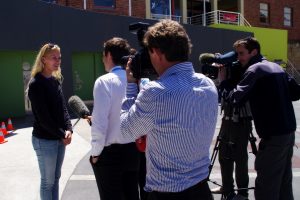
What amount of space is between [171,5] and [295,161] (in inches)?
702

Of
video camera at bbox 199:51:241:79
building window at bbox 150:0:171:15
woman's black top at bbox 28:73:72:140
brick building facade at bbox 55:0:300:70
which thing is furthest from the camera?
brick building facade at bbox 55:0:300:70

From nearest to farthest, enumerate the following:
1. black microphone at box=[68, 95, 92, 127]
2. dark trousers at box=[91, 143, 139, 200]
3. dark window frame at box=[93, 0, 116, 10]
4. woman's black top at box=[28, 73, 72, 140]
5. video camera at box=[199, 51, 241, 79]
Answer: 1. dark trousers at box=[91, 143, 139, 200]
2. black microphone at box=[68, 95, 92, 127]
3. woman's black top at box=[28, 73, 72, 140]
4. video camera at box=[199, 51, 241, 79]
5. dark window frame at box=[93, 0, 116, 10]

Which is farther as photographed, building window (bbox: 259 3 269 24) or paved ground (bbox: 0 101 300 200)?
building window (bbox: 259 3 269 24)

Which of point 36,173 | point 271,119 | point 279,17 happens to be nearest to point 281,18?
point 279,17

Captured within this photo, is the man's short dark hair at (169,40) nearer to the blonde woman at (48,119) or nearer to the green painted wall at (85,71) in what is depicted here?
the blonde woman at (48,119)

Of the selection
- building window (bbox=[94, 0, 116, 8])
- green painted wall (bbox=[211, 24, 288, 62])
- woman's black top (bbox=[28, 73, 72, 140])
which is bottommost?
woman's black top (bbox=[28, 73, 72, 140])

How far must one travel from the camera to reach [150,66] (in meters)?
2.38

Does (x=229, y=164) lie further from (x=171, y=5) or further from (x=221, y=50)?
(x=171, y=5)

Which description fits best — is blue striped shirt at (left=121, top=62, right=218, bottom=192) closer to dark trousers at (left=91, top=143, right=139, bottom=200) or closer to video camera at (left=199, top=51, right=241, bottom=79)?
dark trousers at (left=91, top=143, right=139, bottom=200)

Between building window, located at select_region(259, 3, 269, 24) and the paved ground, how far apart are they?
20.9 meters

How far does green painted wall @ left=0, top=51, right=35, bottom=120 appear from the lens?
40.0 ft

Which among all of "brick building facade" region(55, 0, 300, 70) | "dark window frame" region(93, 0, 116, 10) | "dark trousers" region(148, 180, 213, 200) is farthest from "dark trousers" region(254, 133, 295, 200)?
"brick building facade" region(55, 0, 300, 70)

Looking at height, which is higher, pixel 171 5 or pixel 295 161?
pixel 171 5

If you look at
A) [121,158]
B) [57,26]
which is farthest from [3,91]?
[121,158]
